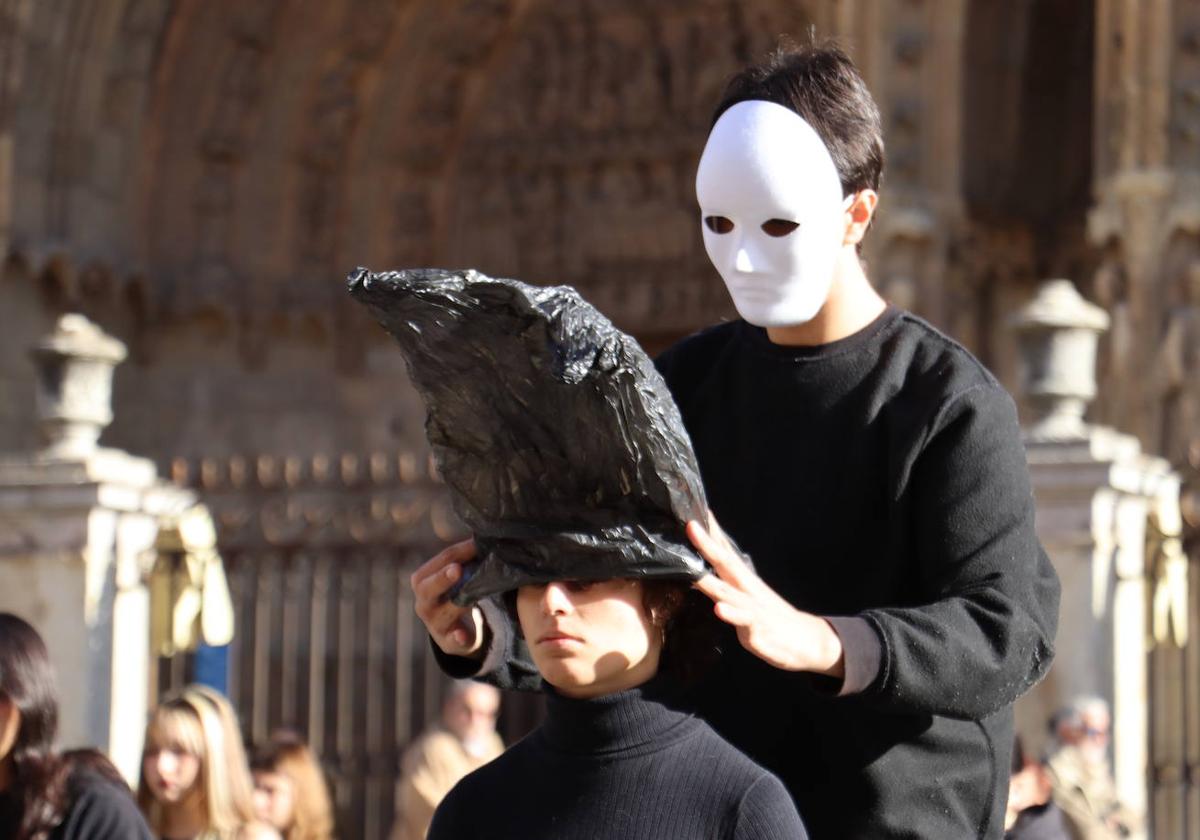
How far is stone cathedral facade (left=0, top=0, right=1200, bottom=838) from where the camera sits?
36.9 ft

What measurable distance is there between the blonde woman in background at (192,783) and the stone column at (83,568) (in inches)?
129

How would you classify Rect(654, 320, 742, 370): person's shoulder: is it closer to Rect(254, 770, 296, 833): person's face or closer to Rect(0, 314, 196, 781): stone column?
Rect(254, 770, 296, 833): person's face

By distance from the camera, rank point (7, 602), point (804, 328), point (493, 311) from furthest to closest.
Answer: point (7, 602) < point (804, 328) < point (493, 311)

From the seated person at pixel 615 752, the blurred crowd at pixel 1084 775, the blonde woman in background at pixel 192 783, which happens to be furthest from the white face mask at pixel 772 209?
the blurred crowd at pixel 1084 775

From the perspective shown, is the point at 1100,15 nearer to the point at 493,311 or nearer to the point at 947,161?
the point at 947,161

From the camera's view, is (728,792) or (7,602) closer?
(728,792)

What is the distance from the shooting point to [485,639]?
8.45 ft

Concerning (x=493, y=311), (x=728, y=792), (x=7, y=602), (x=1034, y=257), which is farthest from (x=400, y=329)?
(x=1034, y=257)

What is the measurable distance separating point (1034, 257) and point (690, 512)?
1058cm

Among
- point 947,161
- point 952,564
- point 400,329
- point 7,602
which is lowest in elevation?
point 7,602

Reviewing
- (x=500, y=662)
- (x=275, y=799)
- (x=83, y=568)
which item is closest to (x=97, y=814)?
(x=500, y=662)

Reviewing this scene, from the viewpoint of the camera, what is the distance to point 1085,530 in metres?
7.75

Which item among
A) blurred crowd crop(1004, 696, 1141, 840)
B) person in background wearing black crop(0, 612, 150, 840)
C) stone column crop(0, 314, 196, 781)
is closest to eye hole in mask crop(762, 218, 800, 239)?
person in background wearing black crop(0, 612, 150, 840)

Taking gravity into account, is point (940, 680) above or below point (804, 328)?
below
